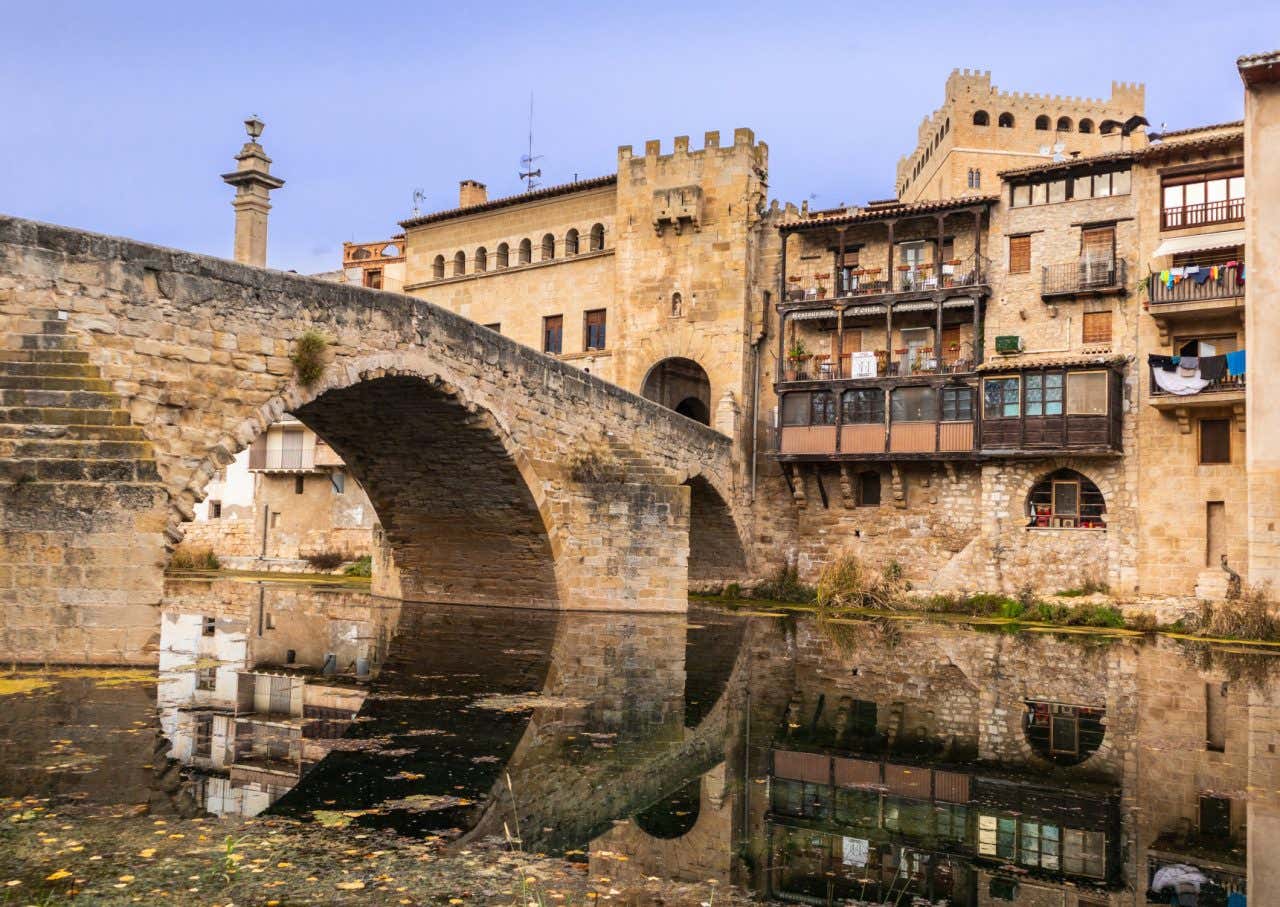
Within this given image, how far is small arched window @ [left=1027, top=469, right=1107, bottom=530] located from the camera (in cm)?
2653

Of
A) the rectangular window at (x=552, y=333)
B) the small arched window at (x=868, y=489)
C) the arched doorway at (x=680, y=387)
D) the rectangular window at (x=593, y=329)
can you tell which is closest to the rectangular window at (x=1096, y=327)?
the small arched window at (x=868, y=489)

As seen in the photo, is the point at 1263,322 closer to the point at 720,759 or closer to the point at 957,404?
→ the point at 957,404

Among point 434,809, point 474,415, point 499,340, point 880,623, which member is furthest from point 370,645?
point 880,623

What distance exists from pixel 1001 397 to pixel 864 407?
3399 mm

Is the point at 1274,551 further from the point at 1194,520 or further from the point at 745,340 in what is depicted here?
the point at 745,340

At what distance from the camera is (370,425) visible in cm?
1788

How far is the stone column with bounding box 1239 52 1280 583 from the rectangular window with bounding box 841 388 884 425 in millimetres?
8683

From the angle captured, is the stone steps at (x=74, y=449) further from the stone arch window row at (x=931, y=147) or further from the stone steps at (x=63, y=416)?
the stone arch window row at (x=931, y=147)

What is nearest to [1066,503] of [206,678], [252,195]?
[252,195]

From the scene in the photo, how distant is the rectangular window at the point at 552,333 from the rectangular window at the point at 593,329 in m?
0.90

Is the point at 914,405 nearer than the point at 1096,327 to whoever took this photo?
No

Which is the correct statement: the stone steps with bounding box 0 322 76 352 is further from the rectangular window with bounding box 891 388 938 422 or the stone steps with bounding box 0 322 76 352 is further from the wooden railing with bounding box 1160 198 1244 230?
the wooden railing with bounding box 1160 198 1244 230

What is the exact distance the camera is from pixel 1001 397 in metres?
26.8

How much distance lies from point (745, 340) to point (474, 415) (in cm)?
1482
